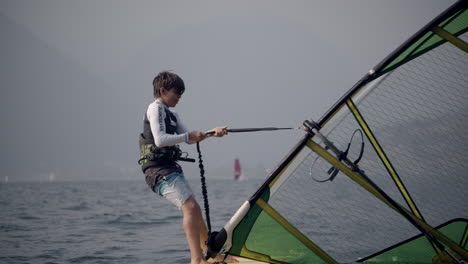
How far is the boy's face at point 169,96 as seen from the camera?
4.46 meters

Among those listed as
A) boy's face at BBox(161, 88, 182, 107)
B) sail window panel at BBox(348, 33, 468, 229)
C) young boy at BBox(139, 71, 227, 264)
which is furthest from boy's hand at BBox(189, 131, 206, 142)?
sail window panel at BBox(348, 33, 468, 229)

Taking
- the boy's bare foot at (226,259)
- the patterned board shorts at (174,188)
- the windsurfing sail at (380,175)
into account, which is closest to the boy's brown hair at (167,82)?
the patterned board shorts at (174,188)

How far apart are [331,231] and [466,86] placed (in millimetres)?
1862

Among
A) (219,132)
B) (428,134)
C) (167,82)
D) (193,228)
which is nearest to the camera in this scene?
(219,132)

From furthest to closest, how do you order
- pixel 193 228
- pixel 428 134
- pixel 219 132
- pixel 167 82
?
pixel 167 82 < pixel 428 134 < pixel 193 228 < pixel 219 132

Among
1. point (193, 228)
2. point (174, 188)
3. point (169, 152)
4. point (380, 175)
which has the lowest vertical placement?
point (193, 228)

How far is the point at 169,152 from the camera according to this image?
4.41m

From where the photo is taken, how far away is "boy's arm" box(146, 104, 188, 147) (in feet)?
13.7

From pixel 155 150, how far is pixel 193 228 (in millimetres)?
831

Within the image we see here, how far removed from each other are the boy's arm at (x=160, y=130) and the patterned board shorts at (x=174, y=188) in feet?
1.12

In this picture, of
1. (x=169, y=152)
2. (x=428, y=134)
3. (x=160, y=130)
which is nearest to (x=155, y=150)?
(x=169, y=152)

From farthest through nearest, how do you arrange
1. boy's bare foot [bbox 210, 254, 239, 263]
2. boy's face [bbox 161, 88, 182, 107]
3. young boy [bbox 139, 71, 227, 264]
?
boy's face [bbox 161, 88, 182, 107] → boy's bare foot [bbox 210, 254, 239, 263] → young boy [bbox 139, 71, 227, 264]

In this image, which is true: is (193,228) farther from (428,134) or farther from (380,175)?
(428,134)

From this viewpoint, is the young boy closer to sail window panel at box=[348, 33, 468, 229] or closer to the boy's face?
the boy's face
